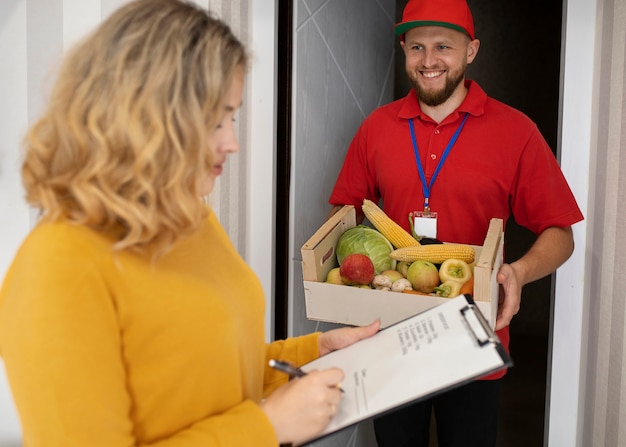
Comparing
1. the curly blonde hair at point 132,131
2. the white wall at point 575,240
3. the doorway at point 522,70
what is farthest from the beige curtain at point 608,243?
the doorway at point 522,70

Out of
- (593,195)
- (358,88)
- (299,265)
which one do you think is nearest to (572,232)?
(593,195)

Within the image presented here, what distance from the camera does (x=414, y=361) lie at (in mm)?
1139

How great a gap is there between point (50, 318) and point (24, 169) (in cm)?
24

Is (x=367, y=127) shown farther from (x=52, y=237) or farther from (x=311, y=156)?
(x=52, y=237)

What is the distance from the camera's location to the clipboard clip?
110 cm

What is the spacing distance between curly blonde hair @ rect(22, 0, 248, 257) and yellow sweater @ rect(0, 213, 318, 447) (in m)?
0.05

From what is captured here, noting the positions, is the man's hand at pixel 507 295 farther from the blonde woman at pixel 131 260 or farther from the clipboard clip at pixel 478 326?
the blonde woman at pixel 131 260

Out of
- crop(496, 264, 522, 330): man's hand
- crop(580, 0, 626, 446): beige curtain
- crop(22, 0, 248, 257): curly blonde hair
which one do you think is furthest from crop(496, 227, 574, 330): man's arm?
crop(22, 0, 248, 257): curly blonde hair

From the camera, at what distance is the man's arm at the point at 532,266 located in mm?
1749

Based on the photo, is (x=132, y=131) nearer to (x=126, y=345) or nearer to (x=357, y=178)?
(x=126, y=345)

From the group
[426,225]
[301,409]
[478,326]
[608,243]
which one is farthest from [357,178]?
[301,409]

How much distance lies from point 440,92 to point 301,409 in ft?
4.52

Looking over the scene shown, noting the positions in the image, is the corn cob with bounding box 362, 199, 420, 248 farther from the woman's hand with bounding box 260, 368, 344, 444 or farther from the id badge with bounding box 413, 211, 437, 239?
the woman's hand with bounding box 260, 368, 344, 444

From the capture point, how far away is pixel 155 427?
0.97m
